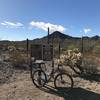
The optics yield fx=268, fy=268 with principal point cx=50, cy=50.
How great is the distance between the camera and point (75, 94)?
30.5 ft

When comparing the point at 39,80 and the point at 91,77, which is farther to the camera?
the point at 91,77

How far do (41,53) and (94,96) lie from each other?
2.67 meters

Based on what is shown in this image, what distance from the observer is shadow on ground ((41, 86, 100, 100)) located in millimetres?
8863

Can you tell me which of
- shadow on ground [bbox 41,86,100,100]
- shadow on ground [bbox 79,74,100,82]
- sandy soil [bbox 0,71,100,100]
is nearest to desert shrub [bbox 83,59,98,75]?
shadow on ground [bbox 79,74,100,82]

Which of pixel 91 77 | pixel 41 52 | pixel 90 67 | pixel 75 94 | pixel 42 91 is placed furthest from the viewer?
pixel 90 67

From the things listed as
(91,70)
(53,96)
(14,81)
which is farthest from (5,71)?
(53,96)

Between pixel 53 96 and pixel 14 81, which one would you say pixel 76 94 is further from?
pixel 14 81

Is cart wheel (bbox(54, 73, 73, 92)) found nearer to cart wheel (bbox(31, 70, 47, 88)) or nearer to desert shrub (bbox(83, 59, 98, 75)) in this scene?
cart wheel (bbox(31, 70, 47, 88))

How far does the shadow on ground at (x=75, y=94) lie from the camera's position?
349 inches

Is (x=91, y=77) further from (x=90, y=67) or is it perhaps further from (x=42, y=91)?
(x=42, y=91)

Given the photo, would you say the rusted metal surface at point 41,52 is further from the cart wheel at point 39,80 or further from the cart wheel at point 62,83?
the cart wheel at point 62,83

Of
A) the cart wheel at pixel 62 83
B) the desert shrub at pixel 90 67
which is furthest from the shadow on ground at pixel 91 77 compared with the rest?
the cart wheel at pixel 62 83

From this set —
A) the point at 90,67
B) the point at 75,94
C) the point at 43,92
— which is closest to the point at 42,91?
the point at 43,92

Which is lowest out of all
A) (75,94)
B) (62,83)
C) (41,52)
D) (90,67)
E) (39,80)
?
(75,94)
